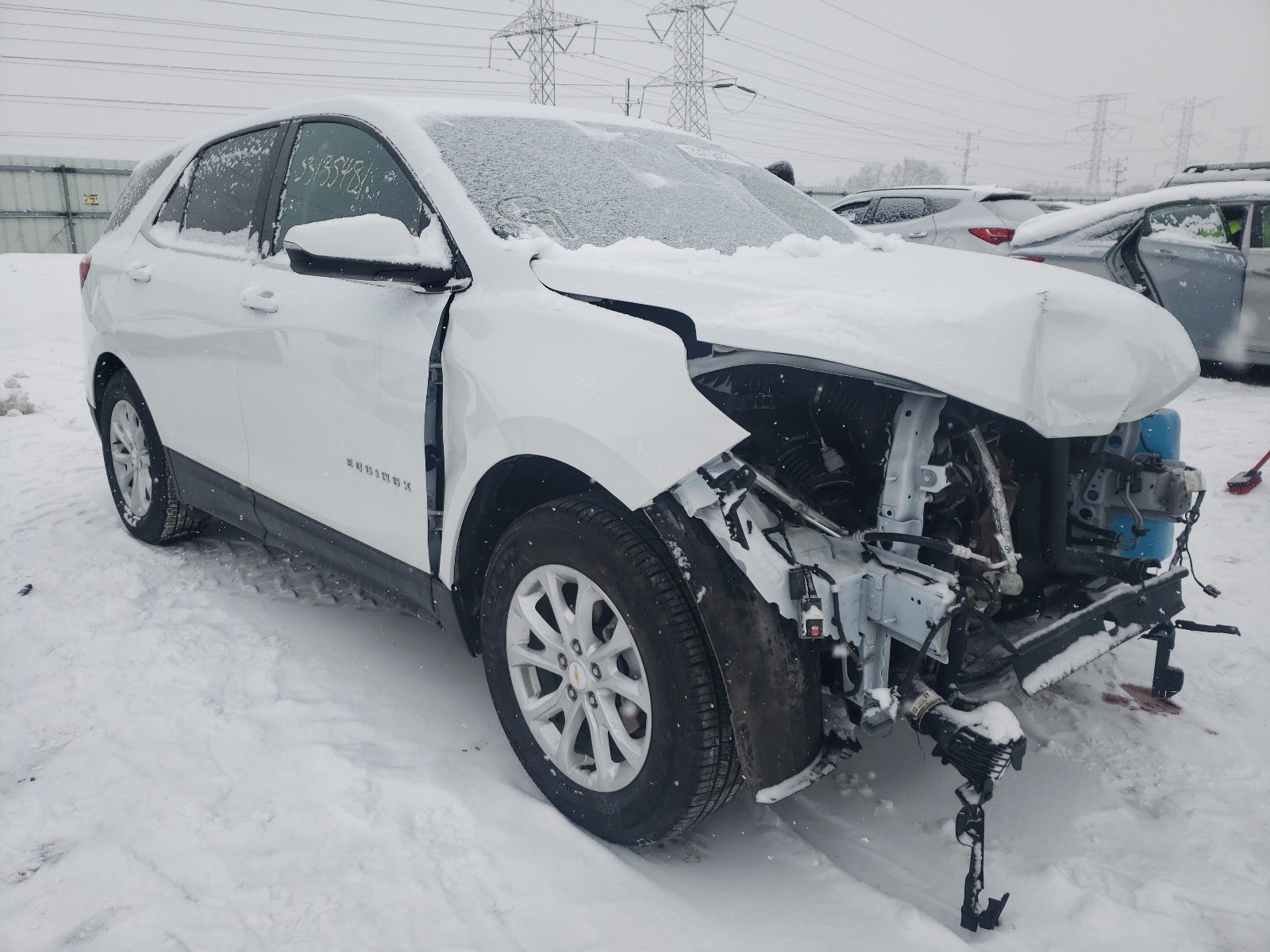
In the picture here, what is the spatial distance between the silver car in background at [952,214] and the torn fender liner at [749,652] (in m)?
7.03

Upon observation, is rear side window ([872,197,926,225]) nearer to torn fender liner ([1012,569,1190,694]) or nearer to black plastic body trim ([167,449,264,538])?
torn fender liner ([1012,569,1190,694])

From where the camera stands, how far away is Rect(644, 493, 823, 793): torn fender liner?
1872mm

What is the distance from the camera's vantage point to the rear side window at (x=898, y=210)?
905 centimetres

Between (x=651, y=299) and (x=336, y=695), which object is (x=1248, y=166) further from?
(x=336, y=695)

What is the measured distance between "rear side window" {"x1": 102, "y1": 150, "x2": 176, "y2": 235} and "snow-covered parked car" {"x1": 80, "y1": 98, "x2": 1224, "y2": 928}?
1.34 meters

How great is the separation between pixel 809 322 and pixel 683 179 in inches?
50.3

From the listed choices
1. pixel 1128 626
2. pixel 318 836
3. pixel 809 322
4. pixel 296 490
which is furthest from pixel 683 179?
pixel 318 836

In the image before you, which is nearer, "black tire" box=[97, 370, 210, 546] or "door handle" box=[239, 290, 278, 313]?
"door handle" box=[239, 290, 278, 313]

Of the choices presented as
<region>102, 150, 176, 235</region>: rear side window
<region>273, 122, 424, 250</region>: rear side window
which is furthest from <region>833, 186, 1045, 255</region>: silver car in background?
<region>273, 122, 424, 250</region>: rear side window

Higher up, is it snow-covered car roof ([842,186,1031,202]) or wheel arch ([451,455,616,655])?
snow-covered car roof ([842,186,1031,202])

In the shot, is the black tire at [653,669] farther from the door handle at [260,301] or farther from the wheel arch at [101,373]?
the wheel arch at [101,373]

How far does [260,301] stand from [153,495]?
152 centimetres

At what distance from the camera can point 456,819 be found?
2.22 meters

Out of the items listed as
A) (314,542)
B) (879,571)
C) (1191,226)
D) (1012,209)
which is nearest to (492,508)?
(314,542)
